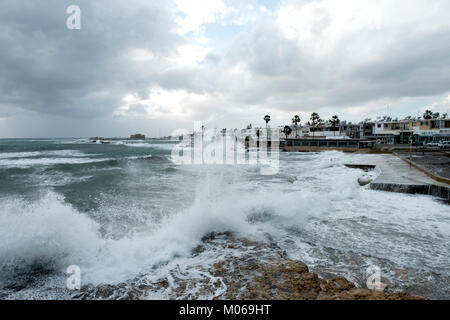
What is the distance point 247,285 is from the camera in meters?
4.47

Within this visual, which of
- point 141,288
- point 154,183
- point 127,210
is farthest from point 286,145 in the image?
point 141,288

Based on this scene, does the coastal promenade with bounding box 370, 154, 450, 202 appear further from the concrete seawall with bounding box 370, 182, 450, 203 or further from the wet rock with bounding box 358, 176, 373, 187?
the wet rock with bounding box 358, 176, 373, 187

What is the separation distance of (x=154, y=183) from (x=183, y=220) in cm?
928

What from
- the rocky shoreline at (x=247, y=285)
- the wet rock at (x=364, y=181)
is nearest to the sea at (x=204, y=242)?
the rocky shoreline at (x=247, y=285)

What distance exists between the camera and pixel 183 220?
7.92m

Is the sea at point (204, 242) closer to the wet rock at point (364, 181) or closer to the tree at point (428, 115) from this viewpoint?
the wet rock at point (364, 181)

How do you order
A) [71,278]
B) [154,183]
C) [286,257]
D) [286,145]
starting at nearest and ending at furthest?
[71,278] < [286,257] < [154,183] < [286,145]

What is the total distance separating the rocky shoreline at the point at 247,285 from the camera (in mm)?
4070

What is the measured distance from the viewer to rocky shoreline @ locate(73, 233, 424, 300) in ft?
13.4

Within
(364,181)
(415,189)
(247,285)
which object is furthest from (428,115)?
(247,285)

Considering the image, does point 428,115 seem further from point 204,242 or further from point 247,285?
point 247,285

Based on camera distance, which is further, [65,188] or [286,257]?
[65,188]

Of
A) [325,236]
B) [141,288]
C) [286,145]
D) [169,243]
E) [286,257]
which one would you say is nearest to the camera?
[141,288]
